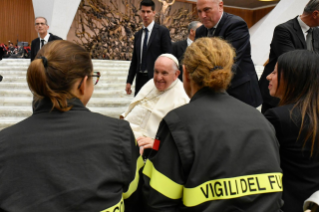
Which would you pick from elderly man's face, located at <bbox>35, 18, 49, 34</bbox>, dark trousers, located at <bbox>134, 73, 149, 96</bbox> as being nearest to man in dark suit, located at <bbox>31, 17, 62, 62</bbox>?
elderly man's face, located at <bbox>35, 18, 49, 34</bbox>

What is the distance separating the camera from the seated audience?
52.9 inches

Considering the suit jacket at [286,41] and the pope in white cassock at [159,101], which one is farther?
the pope in white cassock at [159,101]

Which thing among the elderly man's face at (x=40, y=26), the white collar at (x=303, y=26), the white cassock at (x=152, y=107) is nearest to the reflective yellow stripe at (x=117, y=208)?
the white cassock at (x=152, y=107)

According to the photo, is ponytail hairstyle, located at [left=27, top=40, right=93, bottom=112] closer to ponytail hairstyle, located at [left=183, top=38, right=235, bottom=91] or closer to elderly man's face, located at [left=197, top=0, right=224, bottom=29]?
ponytail hairstyle, located at [left=183, top=38, right=235, bottom=91]

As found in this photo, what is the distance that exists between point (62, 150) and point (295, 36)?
2.18m

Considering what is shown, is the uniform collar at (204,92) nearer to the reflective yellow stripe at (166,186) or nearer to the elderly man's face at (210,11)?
the reflective yellow stripe at (166,186)

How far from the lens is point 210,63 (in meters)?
1.17

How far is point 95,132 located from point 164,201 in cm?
39

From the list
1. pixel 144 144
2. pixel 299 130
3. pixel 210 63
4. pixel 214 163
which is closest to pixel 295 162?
pixel 299 130

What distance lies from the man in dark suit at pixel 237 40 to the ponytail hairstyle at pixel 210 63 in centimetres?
109

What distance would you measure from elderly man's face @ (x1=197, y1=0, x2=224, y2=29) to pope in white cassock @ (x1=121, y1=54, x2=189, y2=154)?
1.58ft

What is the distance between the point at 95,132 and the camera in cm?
110

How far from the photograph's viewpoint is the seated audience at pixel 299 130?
4.41 feet

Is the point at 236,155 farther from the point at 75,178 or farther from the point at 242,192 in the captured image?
the point at 75,178
